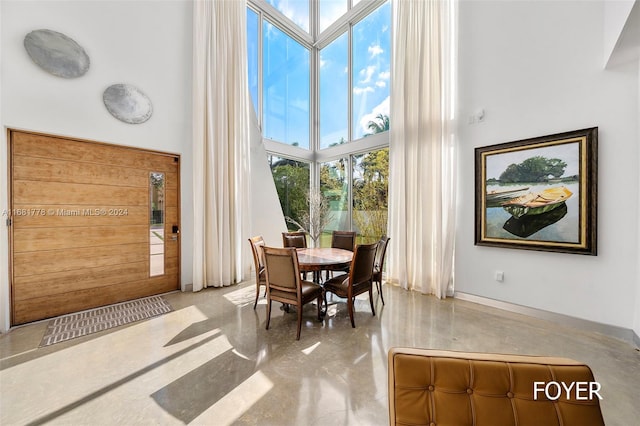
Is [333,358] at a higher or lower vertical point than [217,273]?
lower

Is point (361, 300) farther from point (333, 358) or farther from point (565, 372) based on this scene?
point (565, 372)

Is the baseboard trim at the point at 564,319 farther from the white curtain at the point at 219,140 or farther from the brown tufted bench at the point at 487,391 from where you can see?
the white curtain at the point at 219,140

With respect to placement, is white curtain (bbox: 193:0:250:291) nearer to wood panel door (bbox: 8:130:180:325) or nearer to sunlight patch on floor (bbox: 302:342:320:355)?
wood panel door (bbox: 8:130:180:325)

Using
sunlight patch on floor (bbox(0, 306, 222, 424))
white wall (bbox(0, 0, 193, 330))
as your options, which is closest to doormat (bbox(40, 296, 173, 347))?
sunlight patch on floor (bbox(0, 306, 222, 424))

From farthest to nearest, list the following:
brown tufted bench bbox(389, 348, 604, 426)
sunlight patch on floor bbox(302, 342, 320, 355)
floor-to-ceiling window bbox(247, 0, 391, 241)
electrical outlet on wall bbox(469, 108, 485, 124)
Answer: floor-to-ceiling window bbox(247, 0, 391, 241), electrical outlet on wall bbox(469, 108, 485, 124), sunlight patch on floor bbox(302, 342, 320, 355), brown tufted bench bbox(389, 348, 604, 426)

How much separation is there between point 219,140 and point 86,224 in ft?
7.03

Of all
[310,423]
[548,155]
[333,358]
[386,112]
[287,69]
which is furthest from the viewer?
[287,69]

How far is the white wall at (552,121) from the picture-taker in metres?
2.55

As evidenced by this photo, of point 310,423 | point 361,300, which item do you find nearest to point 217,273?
point 361,300

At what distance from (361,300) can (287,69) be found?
5.36 meters

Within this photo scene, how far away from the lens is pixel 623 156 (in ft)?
8.36

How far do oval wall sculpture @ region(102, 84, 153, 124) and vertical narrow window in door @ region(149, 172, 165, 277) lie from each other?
806 millimetres

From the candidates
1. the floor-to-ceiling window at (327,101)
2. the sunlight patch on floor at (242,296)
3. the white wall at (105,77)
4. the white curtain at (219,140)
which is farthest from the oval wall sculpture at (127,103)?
the sunlight patch on floor at (242,296)

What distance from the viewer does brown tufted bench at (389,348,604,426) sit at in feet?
2.98
